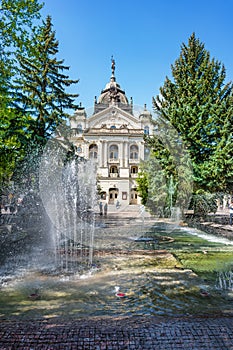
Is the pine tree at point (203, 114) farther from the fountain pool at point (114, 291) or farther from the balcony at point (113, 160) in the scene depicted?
A: the balcony at point (113, 160)

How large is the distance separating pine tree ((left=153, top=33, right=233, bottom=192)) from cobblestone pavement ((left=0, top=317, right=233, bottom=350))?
15.1 metres

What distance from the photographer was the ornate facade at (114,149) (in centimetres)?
4859

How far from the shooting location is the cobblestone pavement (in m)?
2.82

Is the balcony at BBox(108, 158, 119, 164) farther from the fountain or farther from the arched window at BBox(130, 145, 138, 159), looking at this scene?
the fountain

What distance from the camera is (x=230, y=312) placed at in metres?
3.95

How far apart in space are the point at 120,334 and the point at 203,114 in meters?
17.4

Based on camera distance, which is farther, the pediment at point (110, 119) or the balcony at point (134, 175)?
the pediment at point (110, 119)

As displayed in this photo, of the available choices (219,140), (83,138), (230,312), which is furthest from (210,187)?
(83,138)

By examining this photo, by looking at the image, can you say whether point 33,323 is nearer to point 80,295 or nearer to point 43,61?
point 80,295

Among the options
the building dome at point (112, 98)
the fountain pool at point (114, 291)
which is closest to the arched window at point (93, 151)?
the building dome at point (112, 98)

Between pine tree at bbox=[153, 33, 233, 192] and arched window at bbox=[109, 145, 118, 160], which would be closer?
pine tree at bbox=[153, 33, 233, 192]

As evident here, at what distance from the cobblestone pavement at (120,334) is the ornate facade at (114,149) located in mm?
43915

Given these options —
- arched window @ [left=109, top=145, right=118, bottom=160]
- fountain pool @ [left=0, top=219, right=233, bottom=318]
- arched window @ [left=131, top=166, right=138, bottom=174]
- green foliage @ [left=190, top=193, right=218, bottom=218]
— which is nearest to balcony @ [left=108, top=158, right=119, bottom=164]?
arched window @ [left=109, top=145, right=118, bottom=160]

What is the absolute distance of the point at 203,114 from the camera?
18438mm
